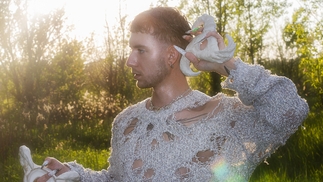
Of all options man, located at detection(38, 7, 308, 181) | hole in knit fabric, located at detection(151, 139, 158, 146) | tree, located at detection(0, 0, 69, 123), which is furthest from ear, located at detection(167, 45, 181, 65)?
tree, located at detection(0, 0, 69, 123)

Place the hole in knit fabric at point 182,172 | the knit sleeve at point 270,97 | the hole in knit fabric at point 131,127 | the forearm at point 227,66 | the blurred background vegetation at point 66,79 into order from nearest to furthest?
the knit sleeve at point 270,97, the forearm at point 227,66, the hole in knit fabric at point 182,172, the hole in knit fabric at point 131,127, the blurred background vegetation at point 66,79

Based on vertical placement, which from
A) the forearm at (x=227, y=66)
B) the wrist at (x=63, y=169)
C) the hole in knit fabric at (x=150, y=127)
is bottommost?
the wrist at (x=63, y=169)

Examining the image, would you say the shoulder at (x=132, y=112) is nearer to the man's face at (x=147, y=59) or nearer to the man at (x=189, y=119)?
the man at (x=189, y=119)

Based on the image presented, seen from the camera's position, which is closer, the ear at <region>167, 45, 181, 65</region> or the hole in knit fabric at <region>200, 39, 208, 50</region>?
the hole in knit fabric at <region>200, 39, 208, 50</region>

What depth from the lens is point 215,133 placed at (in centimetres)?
282

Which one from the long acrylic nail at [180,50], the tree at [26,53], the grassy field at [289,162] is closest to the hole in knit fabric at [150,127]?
the long acrylic nail at [180,50]

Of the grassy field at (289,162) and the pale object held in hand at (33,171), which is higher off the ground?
the pale object held in hand at (33,171)

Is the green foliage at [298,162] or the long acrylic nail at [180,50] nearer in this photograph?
the long acrylic nail at [180,50]

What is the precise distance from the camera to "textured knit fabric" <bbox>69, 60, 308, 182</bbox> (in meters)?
2.57

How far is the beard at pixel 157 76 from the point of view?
296 centimetres

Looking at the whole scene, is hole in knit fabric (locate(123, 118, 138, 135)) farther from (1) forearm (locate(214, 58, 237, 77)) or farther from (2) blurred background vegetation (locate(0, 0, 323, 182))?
(2) blurred background vegetation (locate(0, 0, 323, 182))

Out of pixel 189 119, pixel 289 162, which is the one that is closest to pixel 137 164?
pixel 189 119

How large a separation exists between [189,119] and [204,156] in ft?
0.84

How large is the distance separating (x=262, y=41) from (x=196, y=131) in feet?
65.8
